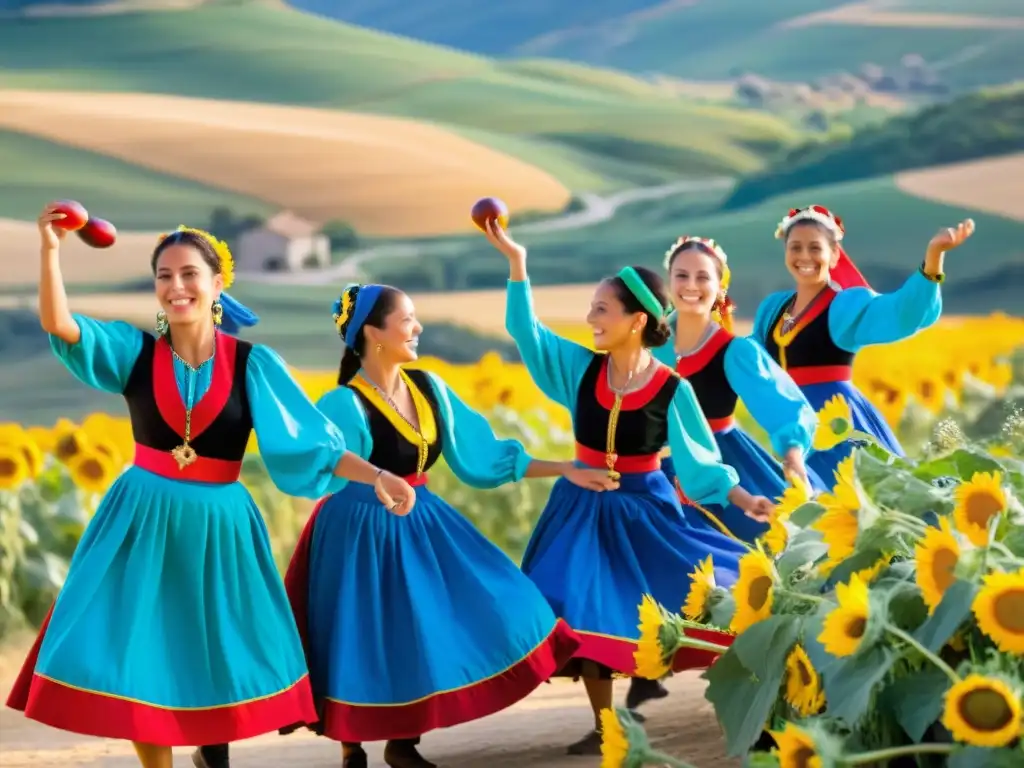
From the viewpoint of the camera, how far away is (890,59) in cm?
1273

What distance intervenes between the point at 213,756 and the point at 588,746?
110cm

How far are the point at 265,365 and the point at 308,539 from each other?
0.54 meters

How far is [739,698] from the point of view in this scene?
11.2 ft

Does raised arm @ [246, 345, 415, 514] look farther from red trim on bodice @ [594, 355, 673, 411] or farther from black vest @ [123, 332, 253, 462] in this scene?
red trim on bodice @ [594, 355, 673, 411]

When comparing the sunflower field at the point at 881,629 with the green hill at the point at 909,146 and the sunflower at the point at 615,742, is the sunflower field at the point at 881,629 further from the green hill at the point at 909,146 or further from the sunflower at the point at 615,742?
the green hill at the point at 909,146

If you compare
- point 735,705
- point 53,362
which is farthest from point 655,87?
point 735,705

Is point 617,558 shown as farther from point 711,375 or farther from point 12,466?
point 12,466

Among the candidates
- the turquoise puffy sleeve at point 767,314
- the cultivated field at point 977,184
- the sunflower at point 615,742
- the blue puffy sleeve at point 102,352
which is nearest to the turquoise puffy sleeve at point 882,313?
the turquoise puffy sleeve at point 767,314

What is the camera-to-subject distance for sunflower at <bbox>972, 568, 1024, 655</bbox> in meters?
2.89

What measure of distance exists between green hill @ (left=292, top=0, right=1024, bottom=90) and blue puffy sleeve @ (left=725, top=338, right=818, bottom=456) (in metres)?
7.73

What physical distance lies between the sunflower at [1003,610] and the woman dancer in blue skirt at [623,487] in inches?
76.6

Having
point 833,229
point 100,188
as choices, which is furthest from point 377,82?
point 833,229

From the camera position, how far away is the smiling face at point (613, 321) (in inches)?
197

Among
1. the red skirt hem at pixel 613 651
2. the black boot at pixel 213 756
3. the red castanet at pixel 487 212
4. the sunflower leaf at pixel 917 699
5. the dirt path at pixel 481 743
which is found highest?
the red castanet at pixel 487 212
